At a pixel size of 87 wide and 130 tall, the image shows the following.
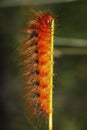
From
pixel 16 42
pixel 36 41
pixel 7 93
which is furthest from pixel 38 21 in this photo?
pixel 7 93

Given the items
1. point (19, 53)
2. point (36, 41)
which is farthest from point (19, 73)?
point (36, 41)

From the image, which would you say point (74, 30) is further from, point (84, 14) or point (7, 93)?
point (7, 93)

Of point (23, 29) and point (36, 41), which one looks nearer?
point (36, 41)

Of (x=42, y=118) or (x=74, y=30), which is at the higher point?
(x=74, y=30)

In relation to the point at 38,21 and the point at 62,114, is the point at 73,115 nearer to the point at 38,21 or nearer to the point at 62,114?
the point at 62,114

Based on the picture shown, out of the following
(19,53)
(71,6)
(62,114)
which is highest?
Answer: (71,6)

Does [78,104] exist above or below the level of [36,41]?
below
